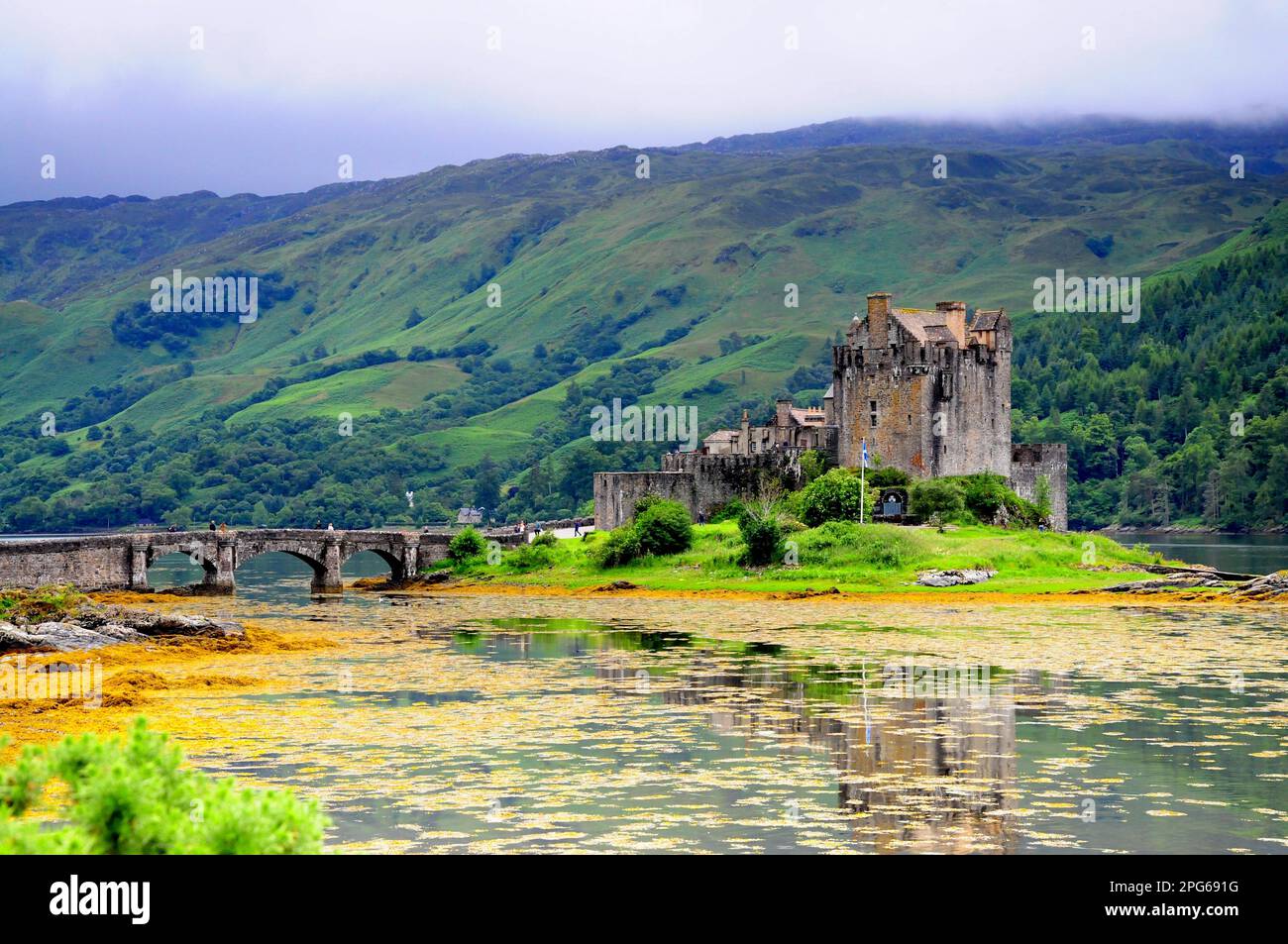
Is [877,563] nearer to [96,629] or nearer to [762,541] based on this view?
[762,541]

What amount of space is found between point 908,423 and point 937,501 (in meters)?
5.07

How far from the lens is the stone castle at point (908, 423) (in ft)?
297

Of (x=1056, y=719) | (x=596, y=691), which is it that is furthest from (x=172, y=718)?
(x=1056, y=719)

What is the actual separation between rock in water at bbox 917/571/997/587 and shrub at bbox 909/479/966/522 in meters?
7.78

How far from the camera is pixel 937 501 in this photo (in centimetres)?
8756

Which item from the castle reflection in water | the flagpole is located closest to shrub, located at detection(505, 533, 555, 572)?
the flagpole

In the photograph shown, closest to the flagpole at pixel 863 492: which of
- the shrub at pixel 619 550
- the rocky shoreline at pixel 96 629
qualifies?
the shrub at pixel 619 550

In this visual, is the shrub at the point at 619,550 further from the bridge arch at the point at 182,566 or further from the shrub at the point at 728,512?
the bridge arch at the point at 182,566

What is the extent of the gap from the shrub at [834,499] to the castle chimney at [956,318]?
403 inches

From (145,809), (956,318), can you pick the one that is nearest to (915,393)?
(956,318)

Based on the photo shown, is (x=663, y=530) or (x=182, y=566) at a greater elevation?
(x=663, y=530)

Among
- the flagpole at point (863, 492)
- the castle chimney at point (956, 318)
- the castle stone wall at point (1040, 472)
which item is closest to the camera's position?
the flagpole at point (863, 492)

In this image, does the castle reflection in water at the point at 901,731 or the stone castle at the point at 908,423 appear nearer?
the castle reflection in water at the point at 901,731
